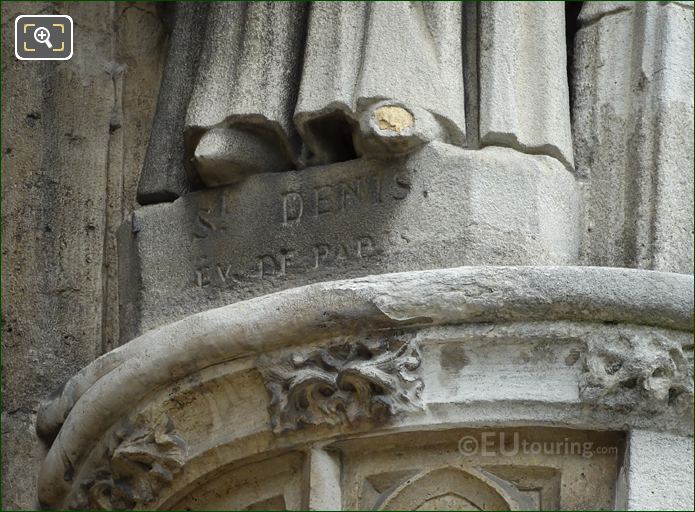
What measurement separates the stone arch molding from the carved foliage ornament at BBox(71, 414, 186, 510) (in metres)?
0.02

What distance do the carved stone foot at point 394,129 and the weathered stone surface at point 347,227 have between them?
2cm

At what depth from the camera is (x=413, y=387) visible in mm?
3490

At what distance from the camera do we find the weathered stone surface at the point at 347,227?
3609 mm

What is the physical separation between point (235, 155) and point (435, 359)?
537 millimetres

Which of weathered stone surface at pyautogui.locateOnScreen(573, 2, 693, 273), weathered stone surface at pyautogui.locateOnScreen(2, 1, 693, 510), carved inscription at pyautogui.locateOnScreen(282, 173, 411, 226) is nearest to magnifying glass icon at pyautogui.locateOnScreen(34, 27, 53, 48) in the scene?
weathered stone surface at pyautogui.locateOnScreen(2, 1, 693, 510)

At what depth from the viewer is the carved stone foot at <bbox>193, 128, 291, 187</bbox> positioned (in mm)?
3799

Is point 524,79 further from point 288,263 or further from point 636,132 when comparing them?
A: point 288,263

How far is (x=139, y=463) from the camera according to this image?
368 cm

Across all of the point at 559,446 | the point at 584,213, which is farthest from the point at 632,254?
the point at 559,446

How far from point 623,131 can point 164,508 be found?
0.98m

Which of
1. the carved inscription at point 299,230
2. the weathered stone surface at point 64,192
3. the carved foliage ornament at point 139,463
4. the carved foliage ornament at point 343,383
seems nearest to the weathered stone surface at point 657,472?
the carved foliage ornament at point 343,383

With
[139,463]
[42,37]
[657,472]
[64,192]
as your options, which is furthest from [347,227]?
[42,37]

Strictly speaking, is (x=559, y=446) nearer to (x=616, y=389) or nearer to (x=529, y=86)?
(x=616, y=389)

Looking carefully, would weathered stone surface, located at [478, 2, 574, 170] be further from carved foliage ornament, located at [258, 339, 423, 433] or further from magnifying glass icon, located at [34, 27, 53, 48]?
magnifying glass icon, located at [34, 27, 53, 48]
